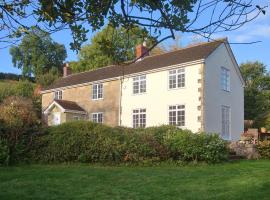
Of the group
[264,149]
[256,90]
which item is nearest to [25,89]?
[256,90]

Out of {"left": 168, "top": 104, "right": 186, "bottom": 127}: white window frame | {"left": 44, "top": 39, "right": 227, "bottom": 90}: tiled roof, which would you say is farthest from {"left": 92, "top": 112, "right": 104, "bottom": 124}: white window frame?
{"left": 168, "top": 104, "right": 186, "bottom": 127}: white window frame

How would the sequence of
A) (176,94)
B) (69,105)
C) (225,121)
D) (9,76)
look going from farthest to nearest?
1. (9,76)
2. (69,105)
3. (225,121)
4. (176,94)

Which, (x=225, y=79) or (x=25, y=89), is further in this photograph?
(x=25, y=89)

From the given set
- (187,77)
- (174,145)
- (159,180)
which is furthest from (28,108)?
(187,77)

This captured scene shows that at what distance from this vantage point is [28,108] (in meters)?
20.1

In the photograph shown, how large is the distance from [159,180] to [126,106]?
69.8 ft

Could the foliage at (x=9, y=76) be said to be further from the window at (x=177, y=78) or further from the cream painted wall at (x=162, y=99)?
the window at (x=177, y=78)

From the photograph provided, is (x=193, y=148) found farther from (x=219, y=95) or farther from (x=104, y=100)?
(x=104, y=100)

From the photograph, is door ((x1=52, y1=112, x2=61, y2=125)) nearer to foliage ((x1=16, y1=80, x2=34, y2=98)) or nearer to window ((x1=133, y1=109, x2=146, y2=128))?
window ((x1=133, y1=109, x2=146, y2=128))

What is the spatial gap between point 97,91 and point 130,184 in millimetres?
25563

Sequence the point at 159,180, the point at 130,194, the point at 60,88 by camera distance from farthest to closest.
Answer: the point at 60,88 < the point at 159,180 < the point at 130,194

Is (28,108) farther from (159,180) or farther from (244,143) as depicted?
(244,143)

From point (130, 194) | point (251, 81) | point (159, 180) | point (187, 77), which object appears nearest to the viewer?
point (130, 194)

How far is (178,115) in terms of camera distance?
98.1 ft
